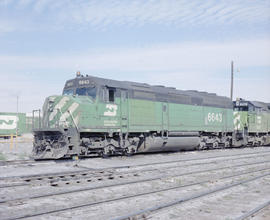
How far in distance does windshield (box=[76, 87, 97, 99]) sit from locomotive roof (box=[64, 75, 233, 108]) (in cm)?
24

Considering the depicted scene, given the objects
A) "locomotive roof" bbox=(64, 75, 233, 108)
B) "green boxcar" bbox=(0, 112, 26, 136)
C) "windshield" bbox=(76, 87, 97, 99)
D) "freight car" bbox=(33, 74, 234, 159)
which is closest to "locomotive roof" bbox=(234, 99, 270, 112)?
"locomotive roof" bbox=(64, 75, 233, 108)

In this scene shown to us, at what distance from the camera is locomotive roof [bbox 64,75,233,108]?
14.9m

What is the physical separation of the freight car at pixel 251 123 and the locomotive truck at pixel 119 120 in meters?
4.19

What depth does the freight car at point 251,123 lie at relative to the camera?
82.3 ft

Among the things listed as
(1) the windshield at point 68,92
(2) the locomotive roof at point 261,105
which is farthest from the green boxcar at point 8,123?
(2) the locomotive roof at point 261,105

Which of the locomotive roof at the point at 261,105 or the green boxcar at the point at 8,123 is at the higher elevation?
the locomotive roof at the point at 261,105

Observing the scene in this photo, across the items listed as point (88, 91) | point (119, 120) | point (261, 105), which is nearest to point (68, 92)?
point (88, 91)

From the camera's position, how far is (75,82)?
1528cm

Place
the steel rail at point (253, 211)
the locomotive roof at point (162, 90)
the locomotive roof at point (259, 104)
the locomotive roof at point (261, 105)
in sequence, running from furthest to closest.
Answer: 1. the locomotive roof at point (261, 105)
2. the locomotive roof at point (259, 104)
3. the locomotive roof at point (162, 90)
4. the steel rail at point (253, 211)

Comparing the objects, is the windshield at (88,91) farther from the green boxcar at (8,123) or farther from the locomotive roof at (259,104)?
the green boxcar at (8,123)

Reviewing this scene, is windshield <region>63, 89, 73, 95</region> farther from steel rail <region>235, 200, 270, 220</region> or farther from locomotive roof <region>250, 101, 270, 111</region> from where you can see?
locomotive roof <region>250, 101, 270, 111</region>

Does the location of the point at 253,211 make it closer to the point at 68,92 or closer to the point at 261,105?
the point at 68,92

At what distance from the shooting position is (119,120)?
1534cm

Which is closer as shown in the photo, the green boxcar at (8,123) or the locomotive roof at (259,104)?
the locomotive roof at (259,104)
